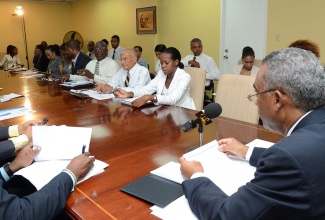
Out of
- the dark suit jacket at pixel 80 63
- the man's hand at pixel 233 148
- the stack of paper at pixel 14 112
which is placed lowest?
the stack of paper at pixel 14 112

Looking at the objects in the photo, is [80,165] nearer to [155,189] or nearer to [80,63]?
[155,189]

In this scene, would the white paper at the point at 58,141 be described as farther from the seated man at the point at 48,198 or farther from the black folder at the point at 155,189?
the black folder at the point at 155,189

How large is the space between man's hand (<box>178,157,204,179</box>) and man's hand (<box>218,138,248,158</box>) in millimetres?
245

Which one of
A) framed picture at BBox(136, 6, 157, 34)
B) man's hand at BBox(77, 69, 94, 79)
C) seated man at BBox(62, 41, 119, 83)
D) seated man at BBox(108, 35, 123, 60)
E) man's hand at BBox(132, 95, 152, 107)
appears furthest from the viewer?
seated man at BBox(108, 35, 123, 60)

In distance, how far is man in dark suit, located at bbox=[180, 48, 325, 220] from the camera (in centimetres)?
73

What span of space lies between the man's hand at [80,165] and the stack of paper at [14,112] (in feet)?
4.29

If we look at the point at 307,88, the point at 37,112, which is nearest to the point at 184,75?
the point at 37,112

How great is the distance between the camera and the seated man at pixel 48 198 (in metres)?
0.98

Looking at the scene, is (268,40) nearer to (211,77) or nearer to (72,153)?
(211,77)

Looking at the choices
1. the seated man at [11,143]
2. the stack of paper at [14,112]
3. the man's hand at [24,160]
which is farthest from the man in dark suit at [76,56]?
the man's hand at [24,160]

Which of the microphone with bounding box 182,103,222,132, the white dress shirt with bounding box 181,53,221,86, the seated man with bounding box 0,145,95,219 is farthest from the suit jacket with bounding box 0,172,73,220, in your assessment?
the white dress shirt with bounding box 181,53,221,86

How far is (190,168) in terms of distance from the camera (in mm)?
1147

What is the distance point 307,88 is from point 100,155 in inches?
39.5

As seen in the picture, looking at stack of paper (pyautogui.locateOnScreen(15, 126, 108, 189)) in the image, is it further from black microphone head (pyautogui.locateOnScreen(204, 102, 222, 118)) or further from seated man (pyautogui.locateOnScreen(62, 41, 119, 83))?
seated man (pyautogui.locateOnScreen(62, 41, 119, 83))
